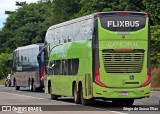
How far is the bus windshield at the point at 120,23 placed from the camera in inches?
877

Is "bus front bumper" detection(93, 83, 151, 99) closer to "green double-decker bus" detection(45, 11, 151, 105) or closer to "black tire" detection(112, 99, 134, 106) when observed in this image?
"green double-decker bus" detection(45, 11, 151, 105)

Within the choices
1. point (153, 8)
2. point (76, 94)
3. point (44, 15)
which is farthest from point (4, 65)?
point (76, 94)

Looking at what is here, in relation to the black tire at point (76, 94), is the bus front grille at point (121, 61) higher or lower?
higher

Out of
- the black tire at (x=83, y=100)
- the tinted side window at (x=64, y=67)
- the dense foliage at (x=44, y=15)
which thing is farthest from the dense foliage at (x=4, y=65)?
the black tire at (x=83, y=100)

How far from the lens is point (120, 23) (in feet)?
73.2

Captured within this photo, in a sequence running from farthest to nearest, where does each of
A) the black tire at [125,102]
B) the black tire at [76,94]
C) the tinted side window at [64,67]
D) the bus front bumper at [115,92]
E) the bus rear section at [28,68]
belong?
the bus rear section at [28,68] → the tinted side window at [64,67] → the black tire at [76,94] → the black tire at [125,102] → the bus front bumper at [115,92]

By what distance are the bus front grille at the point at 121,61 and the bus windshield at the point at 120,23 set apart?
3.00 feet

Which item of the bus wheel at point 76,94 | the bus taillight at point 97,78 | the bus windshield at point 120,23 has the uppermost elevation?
the bus windshield at point 120,23

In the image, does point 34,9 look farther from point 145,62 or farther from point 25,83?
point 145,62

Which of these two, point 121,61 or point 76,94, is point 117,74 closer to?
point 121,61

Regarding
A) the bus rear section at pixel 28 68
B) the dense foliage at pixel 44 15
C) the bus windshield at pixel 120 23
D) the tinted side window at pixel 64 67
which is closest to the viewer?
the bus windshield at pixel 120 23

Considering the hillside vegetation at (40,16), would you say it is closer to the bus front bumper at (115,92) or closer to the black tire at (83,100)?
the black tire at (83,100)

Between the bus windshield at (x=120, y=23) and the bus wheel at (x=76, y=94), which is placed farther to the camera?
the bus wheel at (x=76, y=94)

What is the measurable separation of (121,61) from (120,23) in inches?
60.9
